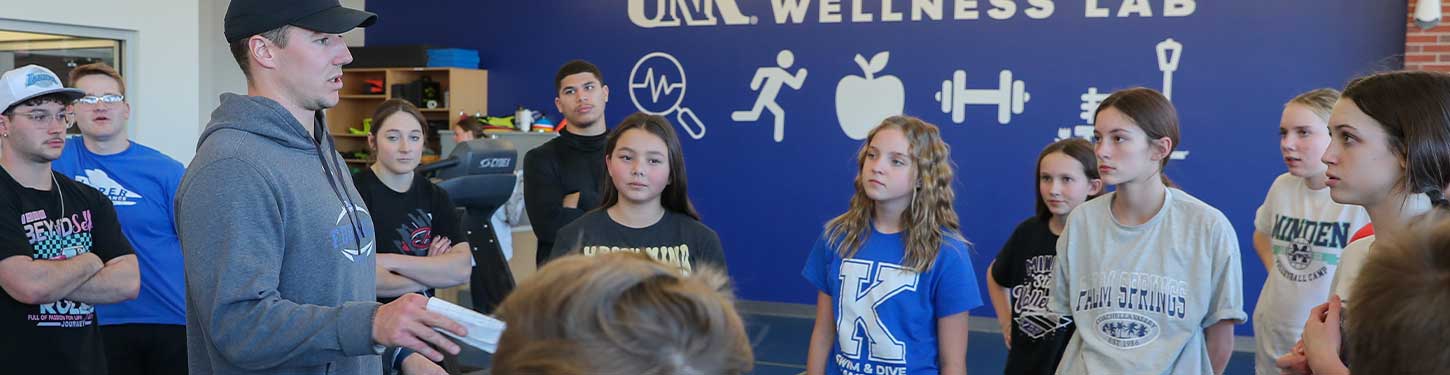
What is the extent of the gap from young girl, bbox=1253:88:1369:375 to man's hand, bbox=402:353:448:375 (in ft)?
7.66

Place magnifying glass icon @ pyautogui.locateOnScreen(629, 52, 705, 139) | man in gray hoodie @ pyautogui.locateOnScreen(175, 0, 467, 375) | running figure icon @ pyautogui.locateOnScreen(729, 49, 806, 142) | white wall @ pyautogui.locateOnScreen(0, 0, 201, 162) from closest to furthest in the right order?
1. man in gray hoodie @ pyautogui.locateOnScreen(175, 0, 467, 375)
2. white wall @ pyautogui.locateOnScreen(0, 0, 201, 162)
3. running figure icon @ pyautogui.locateOnScreen(729, 49, 806, 142)
4. magnifying glass icon @ pyautogui.locateOnScreen(629, 52, 705, 139)

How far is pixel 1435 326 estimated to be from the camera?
3.22ft

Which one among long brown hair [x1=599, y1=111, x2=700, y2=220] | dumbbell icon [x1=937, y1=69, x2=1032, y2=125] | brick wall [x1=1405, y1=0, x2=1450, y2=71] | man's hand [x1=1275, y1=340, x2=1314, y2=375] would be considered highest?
brick wall [x1=1405, y1=0, x2=1450, y2=71]

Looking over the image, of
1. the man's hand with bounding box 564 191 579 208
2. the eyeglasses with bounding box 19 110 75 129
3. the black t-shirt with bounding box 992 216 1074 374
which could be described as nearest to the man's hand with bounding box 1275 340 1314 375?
the black t-shirt with bounding box 992 216 1074 374

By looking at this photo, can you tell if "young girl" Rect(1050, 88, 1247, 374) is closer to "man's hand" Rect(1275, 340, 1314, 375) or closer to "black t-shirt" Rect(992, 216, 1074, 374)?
"black t-shirt" Rect(992, 216, 1074, 374)

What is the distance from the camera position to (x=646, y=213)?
313 cm

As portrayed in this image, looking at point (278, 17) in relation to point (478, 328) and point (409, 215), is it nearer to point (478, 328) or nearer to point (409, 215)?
point (478, 328)

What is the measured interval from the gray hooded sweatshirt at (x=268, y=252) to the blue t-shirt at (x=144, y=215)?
1.68 m

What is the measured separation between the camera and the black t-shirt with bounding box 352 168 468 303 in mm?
3287

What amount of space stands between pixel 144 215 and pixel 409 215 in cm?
91

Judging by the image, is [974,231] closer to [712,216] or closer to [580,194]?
[712,216]

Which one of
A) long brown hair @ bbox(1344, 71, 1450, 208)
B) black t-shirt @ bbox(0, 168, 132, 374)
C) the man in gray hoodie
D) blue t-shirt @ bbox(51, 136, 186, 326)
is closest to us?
the man in gray hoodie

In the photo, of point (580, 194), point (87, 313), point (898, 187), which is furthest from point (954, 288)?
point (87, 313)

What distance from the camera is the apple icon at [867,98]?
24.0 feet
